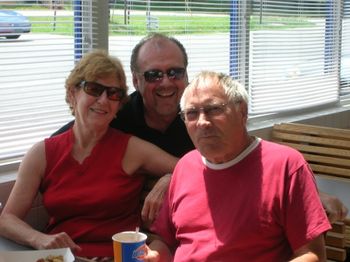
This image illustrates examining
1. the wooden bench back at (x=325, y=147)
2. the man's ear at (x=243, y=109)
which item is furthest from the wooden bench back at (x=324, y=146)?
the man's ear at (x=243, y=109)

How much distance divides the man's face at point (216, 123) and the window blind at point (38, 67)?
3.66 feet

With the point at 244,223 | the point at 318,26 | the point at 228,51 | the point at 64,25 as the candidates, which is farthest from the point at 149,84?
the point at 318,26

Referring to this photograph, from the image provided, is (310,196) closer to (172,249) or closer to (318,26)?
(172,249)

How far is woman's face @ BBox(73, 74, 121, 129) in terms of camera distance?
2.26 metres

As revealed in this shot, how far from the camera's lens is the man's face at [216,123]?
72.0 inches

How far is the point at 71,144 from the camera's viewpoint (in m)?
2.32

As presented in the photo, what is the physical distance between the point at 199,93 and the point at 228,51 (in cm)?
217

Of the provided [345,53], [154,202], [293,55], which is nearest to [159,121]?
[154,202]

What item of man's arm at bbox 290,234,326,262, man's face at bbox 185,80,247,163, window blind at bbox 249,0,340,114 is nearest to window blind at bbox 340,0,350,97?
window blind at bbox 249,0,340,114

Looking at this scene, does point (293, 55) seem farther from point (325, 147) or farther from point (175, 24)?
point (175, 24)

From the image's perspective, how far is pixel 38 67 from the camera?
2.77 metres

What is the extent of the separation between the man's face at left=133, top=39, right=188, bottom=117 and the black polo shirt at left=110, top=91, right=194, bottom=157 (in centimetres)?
5

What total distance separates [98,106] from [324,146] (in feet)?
5.82

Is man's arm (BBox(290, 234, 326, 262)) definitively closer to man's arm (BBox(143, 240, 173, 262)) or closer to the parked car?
man's arm (BBox(143, 240, 173, 262))
